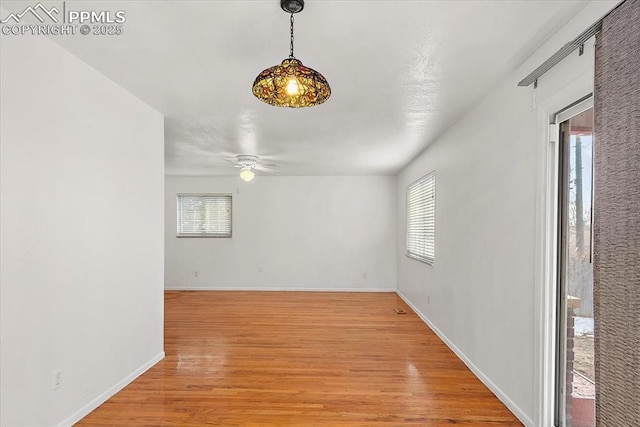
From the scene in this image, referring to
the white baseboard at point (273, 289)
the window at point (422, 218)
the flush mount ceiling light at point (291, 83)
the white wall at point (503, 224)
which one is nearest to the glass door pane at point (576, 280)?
the white wall at point (503, 224)

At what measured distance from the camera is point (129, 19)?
1959 mm

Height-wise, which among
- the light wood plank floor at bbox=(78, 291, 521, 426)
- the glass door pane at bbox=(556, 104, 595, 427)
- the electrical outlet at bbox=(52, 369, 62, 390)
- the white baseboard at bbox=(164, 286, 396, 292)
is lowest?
the white baseboard at bbox=(164, 286, 396, 292)

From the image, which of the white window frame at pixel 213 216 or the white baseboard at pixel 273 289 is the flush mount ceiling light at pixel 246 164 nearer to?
the white window frame at pixel 213 216

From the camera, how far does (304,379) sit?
3.13 metres

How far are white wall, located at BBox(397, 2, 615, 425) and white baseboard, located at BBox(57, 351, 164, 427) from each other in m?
2.96

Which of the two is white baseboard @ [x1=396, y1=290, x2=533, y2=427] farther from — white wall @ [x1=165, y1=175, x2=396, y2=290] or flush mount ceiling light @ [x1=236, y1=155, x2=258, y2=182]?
flush mount ceiling light @ [x1=236, y1=155, x2=258, y2=182]

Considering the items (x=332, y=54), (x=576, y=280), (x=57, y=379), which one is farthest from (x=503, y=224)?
(x=57, y=379)

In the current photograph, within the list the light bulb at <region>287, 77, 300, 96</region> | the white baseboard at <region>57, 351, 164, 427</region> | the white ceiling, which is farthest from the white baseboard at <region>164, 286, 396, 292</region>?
the light bulb at <region>287, 77, 300, 96</region>

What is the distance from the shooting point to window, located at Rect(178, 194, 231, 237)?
7645mm

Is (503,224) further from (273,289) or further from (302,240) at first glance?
(273,289)

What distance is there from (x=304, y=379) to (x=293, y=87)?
245 centimetres

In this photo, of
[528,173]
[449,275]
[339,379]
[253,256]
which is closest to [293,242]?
[253,256]

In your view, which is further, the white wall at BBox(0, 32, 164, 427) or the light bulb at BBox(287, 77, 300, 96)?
the white wall at BBox(0, 32, 164, 427)

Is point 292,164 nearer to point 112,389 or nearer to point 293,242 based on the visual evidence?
point 293,242
